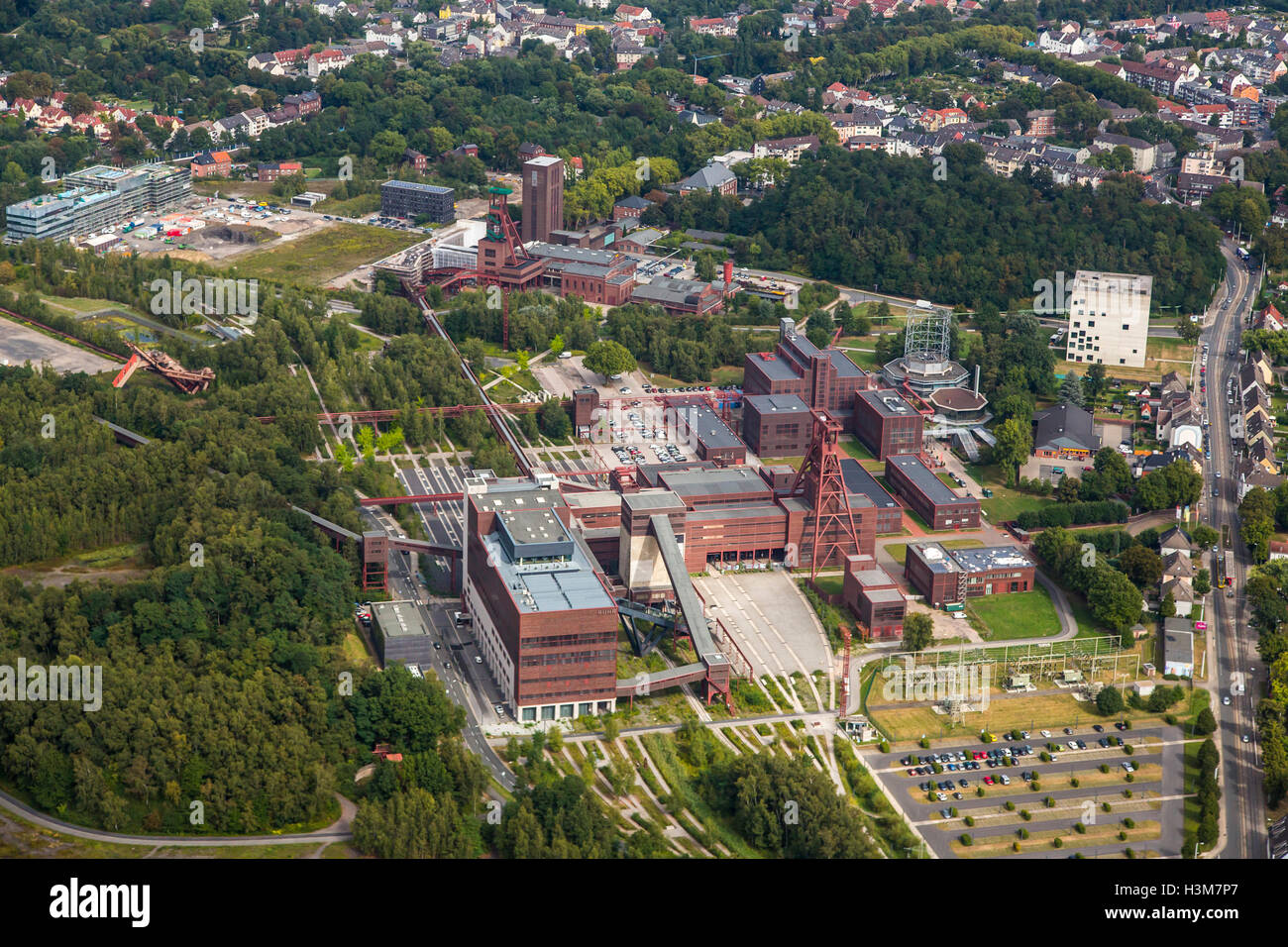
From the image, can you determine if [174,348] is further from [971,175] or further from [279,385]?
[971,175]

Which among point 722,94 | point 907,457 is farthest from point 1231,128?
point 907,457

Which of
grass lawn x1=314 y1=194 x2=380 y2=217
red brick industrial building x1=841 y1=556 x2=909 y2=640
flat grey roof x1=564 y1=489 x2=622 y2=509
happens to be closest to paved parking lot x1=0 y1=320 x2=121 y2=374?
flat grey roof x1=564 y1=489 x2=622 y2=509

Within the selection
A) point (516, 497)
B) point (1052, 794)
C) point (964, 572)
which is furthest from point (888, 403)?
point (1052, 794)

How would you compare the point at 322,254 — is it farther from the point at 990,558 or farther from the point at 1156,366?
the point at 990,558

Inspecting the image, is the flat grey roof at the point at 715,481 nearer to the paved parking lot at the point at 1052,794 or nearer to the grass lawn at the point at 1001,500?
the grass lawn at the point at 1001,500

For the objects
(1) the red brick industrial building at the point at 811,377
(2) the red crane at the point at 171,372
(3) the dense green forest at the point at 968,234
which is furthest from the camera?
(3) the dense green forest at the point at 968,234

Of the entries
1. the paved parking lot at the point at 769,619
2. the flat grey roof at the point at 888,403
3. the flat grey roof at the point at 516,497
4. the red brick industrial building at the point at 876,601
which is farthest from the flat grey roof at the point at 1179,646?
the flat grey roof at the point at 516,497
